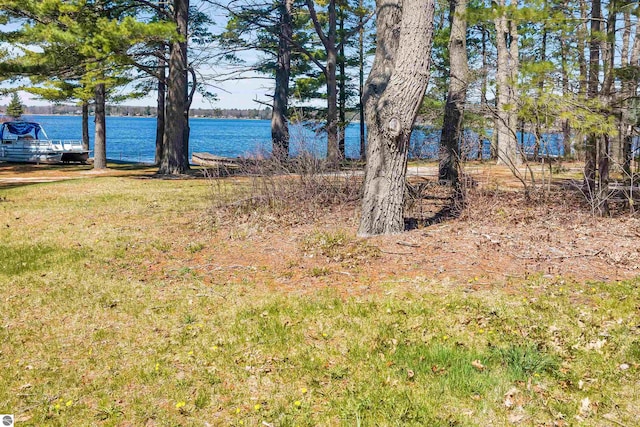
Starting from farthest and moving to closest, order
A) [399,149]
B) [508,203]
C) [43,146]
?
[43,146] → [508,203] → [399,149]

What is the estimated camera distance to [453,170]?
1120 centimetres

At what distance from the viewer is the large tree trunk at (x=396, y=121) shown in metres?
6.75

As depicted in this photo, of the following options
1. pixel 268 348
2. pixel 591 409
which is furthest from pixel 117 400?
pixel 591 409

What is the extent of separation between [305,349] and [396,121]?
3609 mm

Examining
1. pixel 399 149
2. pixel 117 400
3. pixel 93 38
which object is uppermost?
pixel 93 38

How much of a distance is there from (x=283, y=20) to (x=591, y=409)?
20.0 m

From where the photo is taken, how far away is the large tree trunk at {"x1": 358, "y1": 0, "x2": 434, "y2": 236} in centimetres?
675

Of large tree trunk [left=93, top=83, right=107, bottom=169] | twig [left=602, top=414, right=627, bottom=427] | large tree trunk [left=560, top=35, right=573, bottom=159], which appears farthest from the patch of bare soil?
large tree trunk [left=93, top=83, right=107, bottom=169]

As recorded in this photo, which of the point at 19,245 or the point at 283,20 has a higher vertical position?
the point at 283,20

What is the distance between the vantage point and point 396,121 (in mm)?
6707

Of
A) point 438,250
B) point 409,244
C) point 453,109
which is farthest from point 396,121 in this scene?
point 453,109

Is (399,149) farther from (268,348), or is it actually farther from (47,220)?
(47,220)

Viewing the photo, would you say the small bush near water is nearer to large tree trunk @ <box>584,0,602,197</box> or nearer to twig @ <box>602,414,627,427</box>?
large tree trunk @ <box>584,0,602,197</box>

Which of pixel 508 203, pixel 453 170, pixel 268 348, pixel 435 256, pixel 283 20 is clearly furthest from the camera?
pixel 283 20
